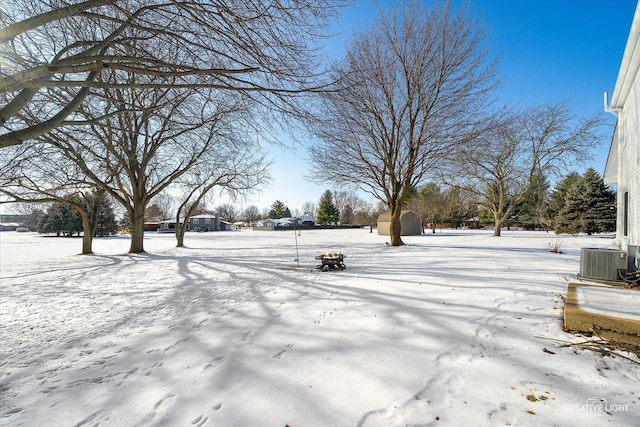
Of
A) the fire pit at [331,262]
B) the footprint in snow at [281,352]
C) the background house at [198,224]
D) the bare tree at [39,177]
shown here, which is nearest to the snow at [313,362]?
the footprint in snow at [281,352]

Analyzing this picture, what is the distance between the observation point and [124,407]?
2193mm

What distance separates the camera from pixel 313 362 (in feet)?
9.04

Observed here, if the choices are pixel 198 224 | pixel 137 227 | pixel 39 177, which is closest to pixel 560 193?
pixel 137 227

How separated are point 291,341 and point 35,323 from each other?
4.00m

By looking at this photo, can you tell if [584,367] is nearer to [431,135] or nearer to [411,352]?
[411,352]

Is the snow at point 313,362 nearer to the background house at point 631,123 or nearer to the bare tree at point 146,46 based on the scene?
the bare tree at point 146,46

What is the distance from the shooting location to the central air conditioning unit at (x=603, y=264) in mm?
5383

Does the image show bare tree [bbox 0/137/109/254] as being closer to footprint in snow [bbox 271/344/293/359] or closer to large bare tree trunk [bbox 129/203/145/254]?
large bare tree trunk [bbox 129/203/145/254]

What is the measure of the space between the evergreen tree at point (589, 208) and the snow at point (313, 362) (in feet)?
106

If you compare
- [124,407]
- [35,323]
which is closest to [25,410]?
[124,407]

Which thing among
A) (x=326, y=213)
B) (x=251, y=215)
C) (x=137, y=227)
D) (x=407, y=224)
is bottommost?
(x=137, y=227)

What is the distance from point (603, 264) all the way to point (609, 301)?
2.52 meters

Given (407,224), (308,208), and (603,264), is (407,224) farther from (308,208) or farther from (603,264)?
(308,208)

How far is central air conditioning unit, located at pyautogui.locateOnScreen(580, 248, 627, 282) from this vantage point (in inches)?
212
